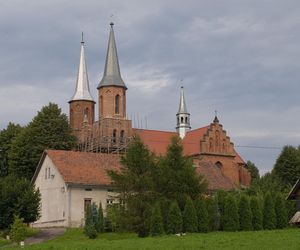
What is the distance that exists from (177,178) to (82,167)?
16.9m

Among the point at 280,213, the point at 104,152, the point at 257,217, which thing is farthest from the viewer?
the point at 104,152

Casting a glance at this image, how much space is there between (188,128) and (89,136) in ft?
59.3

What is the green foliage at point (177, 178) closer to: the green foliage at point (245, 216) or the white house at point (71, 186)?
the green foliage at point (245, 216)

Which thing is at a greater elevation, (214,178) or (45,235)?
(214,178)

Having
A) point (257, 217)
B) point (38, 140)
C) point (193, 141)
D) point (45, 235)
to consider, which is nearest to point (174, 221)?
point (257, 217)

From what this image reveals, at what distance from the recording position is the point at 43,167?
6312cm

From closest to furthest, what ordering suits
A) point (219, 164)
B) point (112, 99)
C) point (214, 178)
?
1. point (214, 178)
2. point (219, 164)
3. point (112, 99)

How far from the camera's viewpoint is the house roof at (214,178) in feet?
215

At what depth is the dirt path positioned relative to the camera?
48281 millimetres

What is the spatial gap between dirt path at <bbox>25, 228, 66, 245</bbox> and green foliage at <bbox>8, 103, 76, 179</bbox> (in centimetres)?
1856

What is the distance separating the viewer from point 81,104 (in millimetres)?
101250

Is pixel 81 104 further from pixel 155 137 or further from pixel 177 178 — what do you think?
pixel 177 178

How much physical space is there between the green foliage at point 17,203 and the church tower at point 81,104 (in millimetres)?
47709

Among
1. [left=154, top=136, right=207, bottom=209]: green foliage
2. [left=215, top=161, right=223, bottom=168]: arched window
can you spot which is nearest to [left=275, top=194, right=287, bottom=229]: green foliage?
[left=154, top=136, right=207, bottom=209]: green foliage
